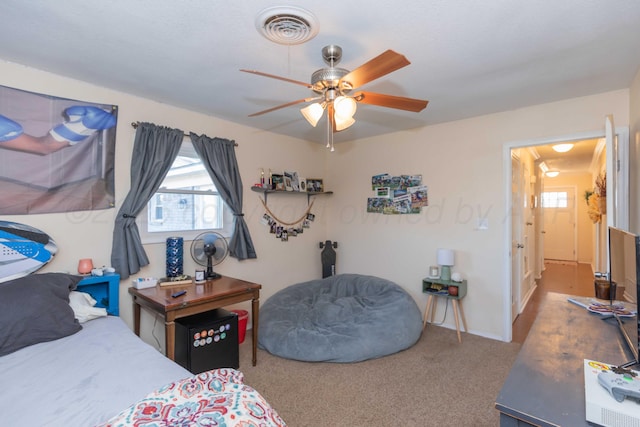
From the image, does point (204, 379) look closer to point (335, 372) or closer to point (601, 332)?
point (335, 372)

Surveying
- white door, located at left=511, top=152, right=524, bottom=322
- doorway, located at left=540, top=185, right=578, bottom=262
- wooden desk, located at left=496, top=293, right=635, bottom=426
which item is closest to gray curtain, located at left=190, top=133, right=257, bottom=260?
wooden desk, located at left=496, top=293, right=635, bottom=426

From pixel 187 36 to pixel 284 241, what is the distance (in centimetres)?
263

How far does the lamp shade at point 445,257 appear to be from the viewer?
134 inches

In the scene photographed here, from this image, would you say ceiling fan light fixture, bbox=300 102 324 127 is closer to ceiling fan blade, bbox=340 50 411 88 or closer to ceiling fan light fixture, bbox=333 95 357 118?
ceiling fan light fixture, bbox=333 95 357 118

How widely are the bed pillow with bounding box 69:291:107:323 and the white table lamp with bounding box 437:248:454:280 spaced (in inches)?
120

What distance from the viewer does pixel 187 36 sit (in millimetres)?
1798

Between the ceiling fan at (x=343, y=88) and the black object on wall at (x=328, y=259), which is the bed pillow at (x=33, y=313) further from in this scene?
the black object on wall at (x=328, y=259)

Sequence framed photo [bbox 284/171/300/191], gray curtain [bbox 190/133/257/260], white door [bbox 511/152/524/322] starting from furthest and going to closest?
1. framed photo [bbox 284/171/300/191]
2. white door [bbox 511/152/524/322]
3. gray curtain [bbox 190/133/257/260]

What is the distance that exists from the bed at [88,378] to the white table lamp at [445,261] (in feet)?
8.60

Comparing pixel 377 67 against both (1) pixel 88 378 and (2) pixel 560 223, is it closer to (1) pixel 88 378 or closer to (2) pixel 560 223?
(1) pixel 88 378

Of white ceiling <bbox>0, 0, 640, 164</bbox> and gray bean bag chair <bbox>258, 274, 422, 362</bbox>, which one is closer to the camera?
white ceiling <bbox>0, 0, 640, 164</bbox>

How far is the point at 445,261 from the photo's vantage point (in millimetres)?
3414

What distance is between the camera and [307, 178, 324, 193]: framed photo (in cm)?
431

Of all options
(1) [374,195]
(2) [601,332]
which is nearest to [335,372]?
(2) [601,332]
